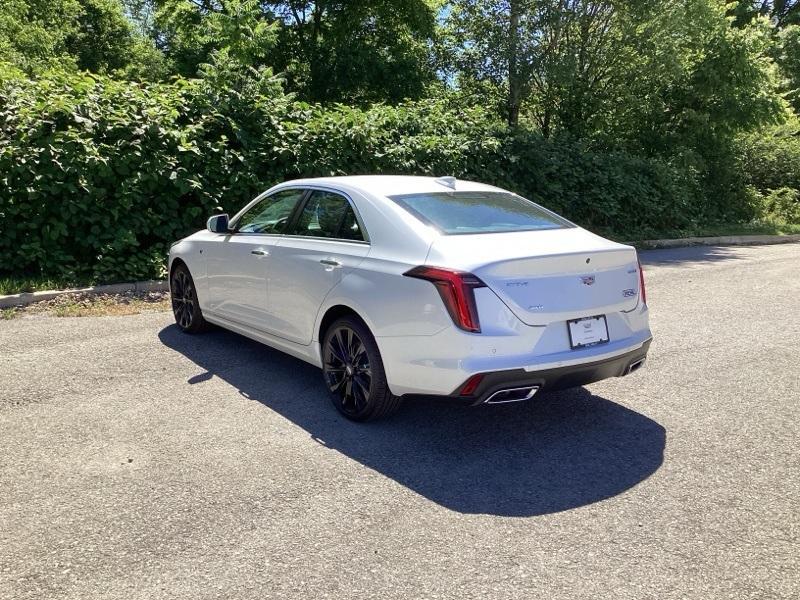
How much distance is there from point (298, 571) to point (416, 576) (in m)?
0.50

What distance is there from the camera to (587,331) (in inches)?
167

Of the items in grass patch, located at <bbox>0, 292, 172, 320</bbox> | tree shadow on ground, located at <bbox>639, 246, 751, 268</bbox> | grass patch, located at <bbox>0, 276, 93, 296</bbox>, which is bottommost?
tree shadow on ground, located at <bbox>639, 246, 751, 268</bbox>

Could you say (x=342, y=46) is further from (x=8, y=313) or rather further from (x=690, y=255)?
(x=8, y=313)

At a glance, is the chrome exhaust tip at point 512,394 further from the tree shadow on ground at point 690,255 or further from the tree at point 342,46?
the tree at point 342,46

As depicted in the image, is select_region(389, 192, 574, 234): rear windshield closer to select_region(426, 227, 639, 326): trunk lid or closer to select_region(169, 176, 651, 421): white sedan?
select_region(169, 176, 651, 421): white sedan

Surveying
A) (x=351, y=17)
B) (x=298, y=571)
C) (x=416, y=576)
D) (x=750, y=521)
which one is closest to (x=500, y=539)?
(x=416, y=576)

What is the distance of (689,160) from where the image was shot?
19.4 meters

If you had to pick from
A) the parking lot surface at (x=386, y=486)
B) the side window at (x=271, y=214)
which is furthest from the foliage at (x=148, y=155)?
the side window at (x=271, y=214)

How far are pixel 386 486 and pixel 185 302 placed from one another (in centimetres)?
391

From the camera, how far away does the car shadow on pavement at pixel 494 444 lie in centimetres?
370

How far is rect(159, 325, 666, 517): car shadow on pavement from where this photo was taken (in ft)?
12.1

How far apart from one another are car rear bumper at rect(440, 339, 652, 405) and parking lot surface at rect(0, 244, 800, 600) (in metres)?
0.38

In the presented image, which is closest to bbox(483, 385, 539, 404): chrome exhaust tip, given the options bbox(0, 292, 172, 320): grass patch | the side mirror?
the side mirror

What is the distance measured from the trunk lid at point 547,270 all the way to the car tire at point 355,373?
749mm
